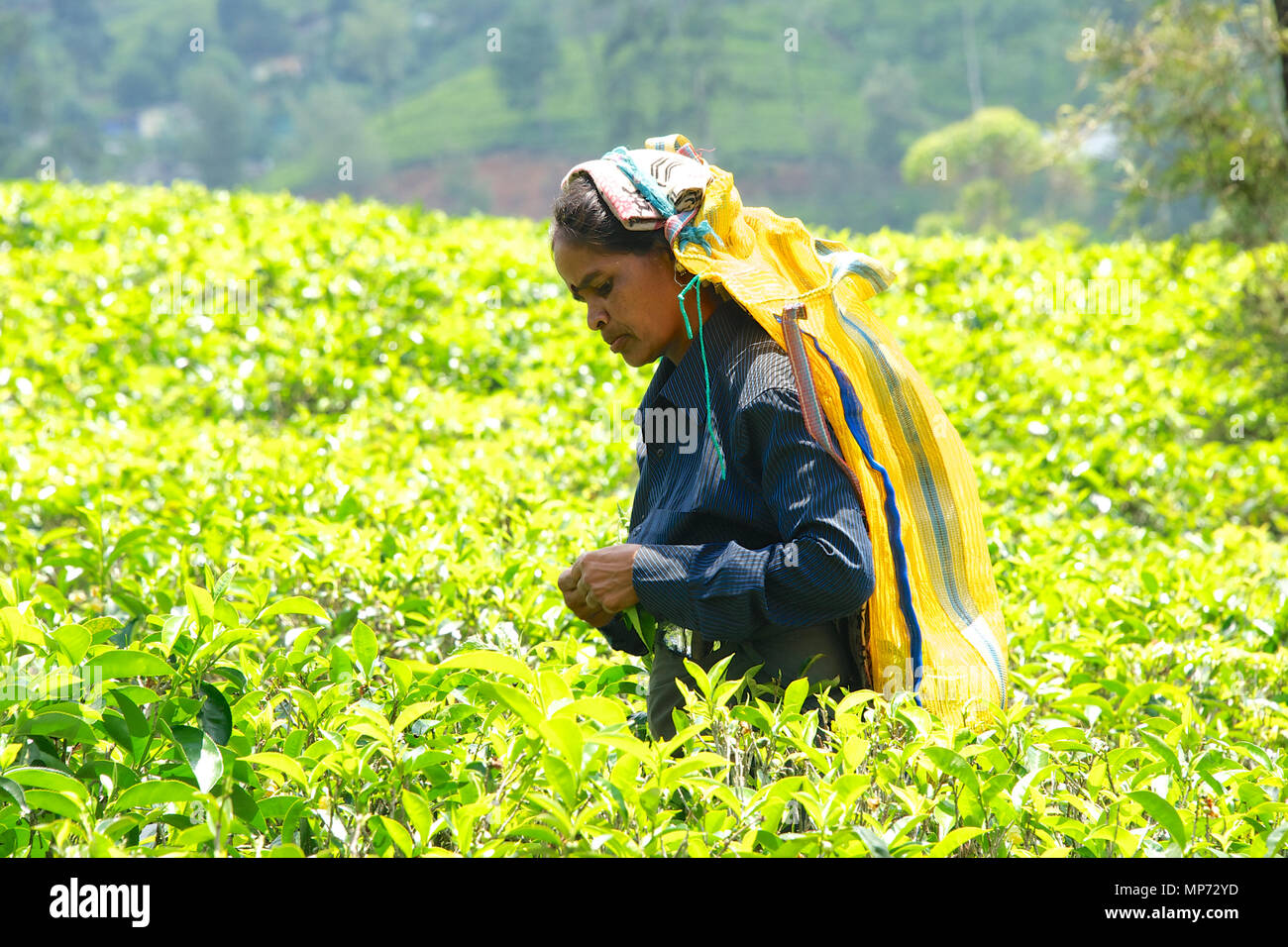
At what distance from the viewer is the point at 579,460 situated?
13.4 feet

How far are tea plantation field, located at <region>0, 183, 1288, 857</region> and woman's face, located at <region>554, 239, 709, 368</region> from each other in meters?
0.56

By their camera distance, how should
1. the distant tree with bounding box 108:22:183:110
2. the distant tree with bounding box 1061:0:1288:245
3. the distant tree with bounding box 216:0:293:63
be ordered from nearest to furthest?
the distant tree with bounding box 1061:0:1288:245 < the distant tree with bounding box 108:22:183:110 < the distant tree with bounding box 216:0:293:63

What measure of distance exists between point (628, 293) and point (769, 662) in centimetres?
62

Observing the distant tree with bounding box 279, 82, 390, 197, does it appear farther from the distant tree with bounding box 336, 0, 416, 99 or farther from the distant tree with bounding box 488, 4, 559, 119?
the distant tree with bounding box 488, 4, 559, 119

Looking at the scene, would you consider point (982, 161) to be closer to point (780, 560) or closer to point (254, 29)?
point (254, 29)

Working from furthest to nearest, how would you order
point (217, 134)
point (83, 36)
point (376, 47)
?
1. point (83, 36)
2. point (376, 47)
3. point (217, 134)

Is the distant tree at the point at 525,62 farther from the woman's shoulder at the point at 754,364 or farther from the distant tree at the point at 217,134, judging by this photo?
the woman's shoulder at the point at 754,364

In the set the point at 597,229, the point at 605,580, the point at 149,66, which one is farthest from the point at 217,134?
the point at 605,580

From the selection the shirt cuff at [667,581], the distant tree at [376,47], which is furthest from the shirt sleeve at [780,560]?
the distant tree at [376,47]

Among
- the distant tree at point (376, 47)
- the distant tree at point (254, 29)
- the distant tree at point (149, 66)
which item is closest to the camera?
the distant tree at point (149, 66)

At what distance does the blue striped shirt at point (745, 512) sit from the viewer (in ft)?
5.08

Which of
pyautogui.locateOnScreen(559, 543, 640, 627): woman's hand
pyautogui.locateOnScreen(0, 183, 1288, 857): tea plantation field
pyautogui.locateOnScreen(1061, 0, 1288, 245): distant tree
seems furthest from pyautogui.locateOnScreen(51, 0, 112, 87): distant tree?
pyautogui.locateOnScreen(559, 543, 640, 627): woman's hand

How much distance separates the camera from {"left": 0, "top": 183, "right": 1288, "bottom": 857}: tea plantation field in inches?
55.3

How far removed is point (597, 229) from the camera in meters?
1.73
